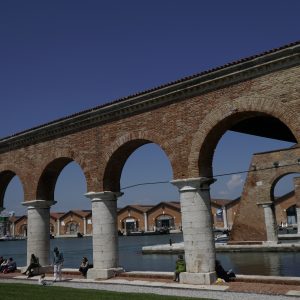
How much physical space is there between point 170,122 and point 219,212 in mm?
63147

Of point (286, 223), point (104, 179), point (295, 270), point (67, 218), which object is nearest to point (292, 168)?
point (295, 270)

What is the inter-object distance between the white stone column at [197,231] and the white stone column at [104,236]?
138 inches

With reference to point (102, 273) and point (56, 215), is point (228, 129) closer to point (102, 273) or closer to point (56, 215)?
point (102, 273)

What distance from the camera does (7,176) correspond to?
21.7 m

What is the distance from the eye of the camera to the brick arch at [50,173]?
18.3 meters

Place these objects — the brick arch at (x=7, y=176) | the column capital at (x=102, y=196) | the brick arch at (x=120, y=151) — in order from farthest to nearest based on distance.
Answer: the brick arch at (x=7, y=176)
the column capital at (x=102, y=196)
the brick arch at (x=120, y=151)

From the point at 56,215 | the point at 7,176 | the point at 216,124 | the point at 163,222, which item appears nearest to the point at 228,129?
the point at 216,124

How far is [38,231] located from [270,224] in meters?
17.0

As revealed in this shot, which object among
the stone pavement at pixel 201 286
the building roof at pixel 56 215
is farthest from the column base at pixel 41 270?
the building roof at pixel 56 215

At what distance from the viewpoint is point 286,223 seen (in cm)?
6981

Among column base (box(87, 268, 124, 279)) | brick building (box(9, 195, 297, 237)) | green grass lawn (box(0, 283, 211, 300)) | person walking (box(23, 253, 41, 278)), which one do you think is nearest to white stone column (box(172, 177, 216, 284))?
green grass lawn (box(0, 283, 211, 300))

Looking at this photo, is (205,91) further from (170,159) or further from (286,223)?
(286,223)

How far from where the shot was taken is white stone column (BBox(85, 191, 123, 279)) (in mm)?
16141

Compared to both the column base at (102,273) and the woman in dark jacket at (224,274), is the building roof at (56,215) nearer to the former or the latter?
the column base at (102,273)
